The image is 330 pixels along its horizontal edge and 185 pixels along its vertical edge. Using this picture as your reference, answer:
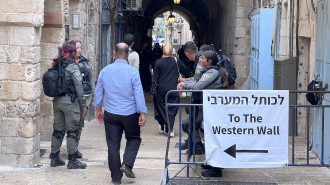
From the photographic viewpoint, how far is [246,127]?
22.5 feet

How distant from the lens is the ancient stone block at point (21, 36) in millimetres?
7605

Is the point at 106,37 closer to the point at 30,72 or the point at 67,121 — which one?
the point at 67,121

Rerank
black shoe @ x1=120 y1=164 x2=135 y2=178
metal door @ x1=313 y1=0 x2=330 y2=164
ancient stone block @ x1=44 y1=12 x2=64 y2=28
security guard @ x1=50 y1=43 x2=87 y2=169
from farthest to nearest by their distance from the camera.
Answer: ancient stone block @ x1=44 y1=12 x2=64 y2=28 < metal door @ x1=313 y1=0 x2=330 y2=164 < security guard @ x1=50 y1=43 x2=87 y2=169 < black shoe @ x1=120 y1=164 x2=135 y2=178

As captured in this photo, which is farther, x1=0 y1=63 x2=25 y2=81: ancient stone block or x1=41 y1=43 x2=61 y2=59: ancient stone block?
x1=41 y1=43 x2=61 y2=59: ancient stone block

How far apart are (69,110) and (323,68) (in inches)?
131

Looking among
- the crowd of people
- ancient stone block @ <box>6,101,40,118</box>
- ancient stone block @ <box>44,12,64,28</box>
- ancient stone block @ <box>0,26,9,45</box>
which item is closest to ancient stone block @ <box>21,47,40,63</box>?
ancient stone block @ <box>0,26,9,45</box>

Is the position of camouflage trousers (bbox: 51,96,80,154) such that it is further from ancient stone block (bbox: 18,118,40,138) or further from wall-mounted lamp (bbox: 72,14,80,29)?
wall-mounted lamp (bbox: 72,14,80,29)

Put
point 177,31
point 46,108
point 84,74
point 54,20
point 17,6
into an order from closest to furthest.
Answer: point 17,6 → point 84,74 → point 54,20 → point 46,108 → point 177,31

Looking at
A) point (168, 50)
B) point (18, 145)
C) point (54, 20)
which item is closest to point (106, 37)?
point (168, 50)

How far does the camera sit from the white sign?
22.4 ft

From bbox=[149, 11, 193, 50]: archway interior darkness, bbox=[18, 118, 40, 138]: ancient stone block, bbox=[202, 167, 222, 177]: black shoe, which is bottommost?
bbox=[202, 167, 222, 177]: black shoe

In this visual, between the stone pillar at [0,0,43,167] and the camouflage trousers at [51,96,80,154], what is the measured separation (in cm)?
29

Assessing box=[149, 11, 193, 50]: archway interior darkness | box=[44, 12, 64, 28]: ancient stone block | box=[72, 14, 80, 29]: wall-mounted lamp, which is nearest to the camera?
box=[44, 12, 64, 28]: ancient stone block

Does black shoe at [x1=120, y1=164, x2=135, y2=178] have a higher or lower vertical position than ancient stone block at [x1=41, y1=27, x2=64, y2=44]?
lower
